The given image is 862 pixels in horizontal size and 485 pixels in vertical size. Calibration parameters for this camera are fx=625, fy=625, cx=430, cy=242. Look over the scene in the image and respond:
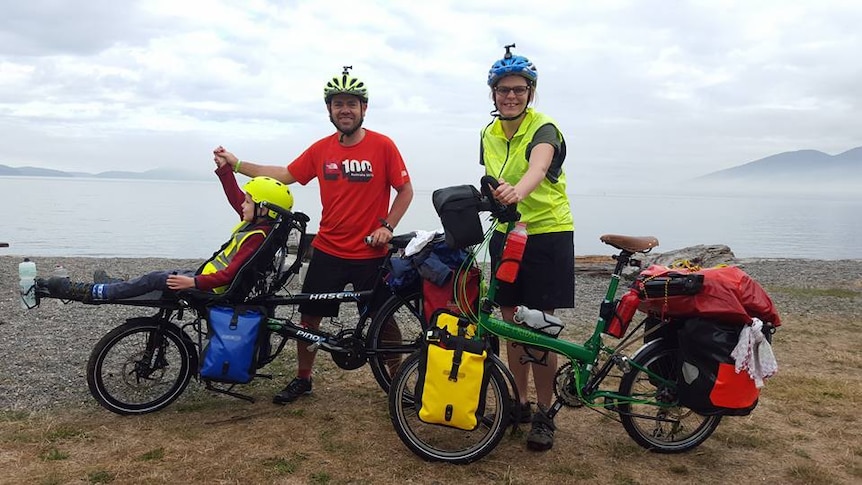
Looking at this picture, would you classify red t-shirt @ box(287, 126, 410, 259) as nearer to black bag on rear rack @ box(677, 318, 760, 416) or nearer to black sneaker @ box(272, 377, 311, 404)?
black sneaker @ box(272, 377, 311, 404)

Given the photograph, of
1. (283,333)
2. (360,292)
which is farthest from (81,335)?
(360,292)

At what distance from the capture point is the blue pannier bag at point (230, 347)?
4.08 metres

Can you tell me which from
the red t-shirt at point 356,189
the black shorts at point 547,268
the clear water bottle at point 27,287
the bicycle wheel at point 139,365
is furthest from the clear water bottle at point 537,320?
the clear water bottle at point 27,287

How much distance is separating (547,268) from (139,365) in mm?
2806

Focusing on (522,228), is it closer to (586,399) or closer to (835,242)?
(586,399)

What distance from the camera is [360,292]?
4.47 meters

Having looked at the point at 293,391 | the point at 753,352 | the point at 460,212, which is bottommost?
the point at 293,391

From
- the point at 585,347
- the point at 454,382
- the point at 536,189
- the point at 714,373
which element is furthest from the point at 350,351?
the point at 714,373

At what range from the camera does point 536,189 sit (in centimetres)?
379

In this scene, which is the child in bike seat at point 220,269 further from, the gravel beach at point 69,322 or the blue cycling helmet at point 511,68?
the blue cycling helmet at point 511,68

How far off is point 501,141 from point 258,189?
68.9 inches

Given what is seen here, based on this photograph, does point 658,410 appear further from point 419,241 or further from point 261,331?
point 261,331

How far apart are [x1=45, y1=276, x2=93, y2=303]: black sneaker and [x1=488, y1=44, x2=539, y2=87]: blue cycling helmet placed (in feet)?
9.49

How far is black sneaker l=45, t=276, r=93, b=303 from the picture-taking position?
4.00 m
